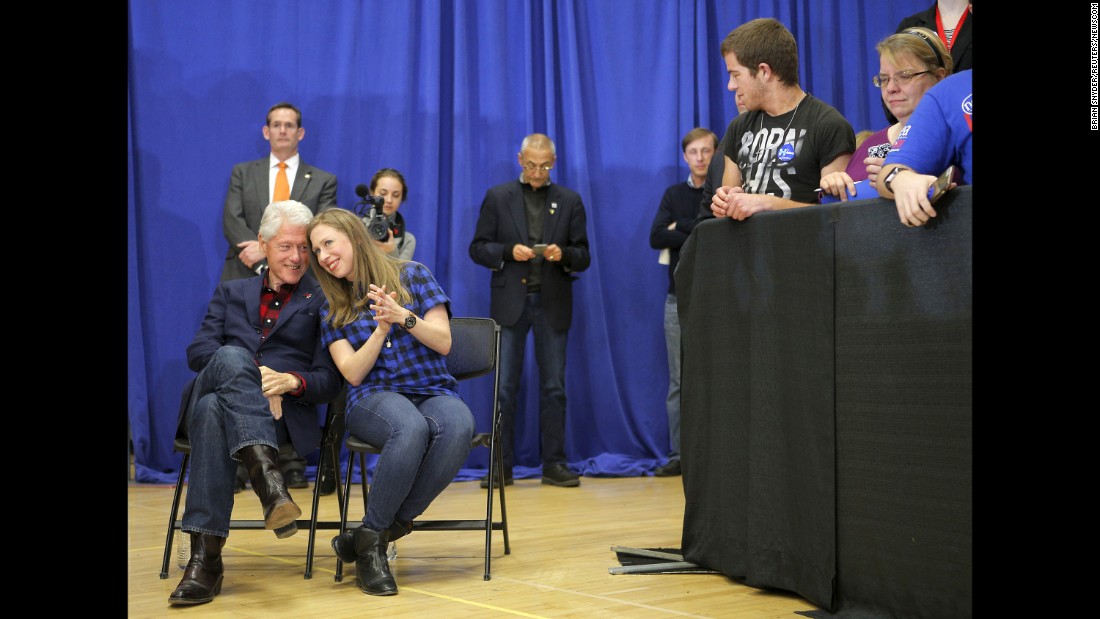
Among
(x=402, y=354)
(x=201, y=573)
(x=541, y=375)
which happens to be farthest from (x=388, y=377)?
(x=541, y=375)

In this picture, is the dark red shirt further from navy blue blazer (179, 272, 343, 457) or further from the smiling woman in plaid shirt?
the smiling woman in plaid shirt

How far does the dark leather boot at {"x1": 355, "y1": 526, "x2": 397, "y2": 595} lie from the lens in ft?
9.36

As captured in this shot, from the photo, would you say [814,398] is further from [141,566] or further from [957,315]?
[141,566]

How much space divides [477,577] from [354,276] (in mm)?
961

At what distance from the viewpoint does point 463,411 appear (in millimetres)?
3088

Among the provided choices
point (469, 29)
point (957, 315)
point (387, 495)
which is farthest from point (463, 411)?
point (469, 29)

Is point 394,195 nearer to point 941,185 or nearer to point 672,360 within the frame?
point 672,360

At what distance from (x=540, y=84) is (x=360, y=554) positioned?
3.86 metres

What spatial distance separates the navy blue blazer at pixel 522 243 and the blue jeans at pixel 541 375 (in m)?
0.06

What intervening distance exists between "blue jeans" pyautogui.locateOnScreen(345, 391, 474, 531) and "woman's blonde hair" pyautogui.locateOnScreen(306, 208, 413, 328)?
275 mm

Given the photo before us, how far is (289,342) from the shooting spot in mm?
3303

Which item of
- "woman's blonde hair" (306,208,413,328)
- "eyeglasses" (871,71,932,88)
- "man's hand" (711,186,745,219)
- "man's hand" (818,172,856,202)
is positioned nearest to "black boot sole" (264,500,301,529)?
"woman's blonde hair" (306,208,413,328)

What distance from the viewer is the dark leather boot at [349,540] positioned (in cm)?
295
